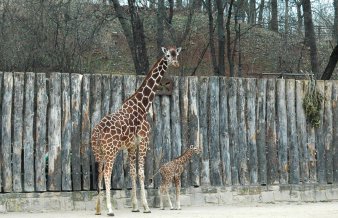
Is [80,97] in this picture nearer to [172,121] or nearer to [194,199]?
[172,121]

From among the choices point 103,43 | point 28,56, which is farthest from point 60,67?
point 103,43

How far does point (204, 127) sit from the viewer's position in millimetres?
12203

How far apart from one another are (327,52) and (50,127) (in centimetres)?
2148

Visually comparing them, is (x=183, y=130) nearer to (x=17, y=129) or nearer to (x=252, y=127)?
(x=252, y=127)

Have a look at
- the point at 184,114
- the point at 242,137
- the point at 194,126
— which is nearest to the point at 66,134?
the point at 184,114

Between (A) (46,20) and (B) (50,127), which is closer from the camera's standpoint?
(B) (50,127)

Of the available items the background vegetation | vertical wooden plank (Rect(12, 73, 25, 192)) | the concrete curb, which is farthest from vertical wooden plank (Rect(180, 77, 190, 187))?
the background vegetation

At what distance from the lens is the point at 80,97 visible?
11.4 metres

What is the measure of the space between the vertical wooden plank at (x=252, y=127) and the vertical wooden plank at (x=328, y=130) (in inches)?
61.8

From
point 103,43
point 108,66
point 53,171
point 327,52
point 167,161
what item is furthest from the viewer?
point 327,52

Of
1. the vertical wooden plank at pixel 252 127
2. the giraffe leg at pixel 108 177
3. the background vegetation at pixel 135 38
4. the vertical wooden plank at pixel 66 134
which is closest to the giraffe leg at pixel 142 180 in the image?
the giraffe leg at pixel 108 177

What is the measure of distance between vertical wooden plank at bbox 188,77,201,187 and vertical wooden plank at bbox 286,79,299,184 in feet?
5.17

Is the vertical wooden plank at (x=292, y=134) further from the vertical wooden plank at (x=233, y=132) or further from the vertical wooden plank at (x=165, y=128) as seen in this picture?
the vertical wooden plank at (x=165, y=128)

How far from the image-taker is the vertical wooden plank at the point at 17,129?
10.9 meters
